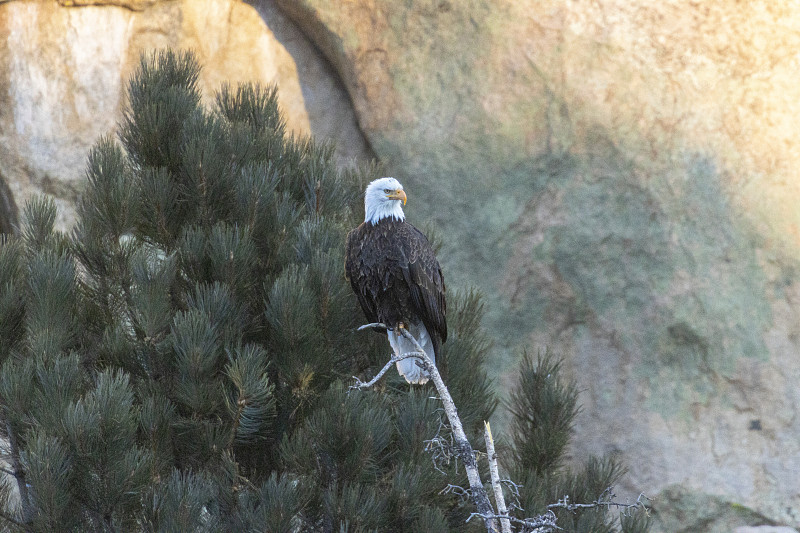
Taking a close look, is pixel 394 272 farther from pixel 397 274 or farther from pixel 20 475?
pixel 20 475

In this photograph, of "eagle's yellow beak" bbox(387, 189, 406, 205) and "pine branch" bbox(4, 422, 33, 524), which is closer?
"pine branch" bbox(4, 422, 33, 524)

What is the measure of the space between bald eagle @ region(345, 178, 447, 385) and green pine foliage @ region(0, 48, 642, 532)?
0.42 feet

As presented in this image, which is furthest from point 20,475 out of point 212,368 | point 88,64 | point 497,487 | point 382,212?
point 88,64

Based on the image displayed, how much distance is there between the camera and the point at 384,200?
335 centimetres

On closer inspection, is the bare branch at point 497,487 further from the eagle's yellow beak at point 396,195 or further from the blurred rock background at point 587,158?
the blurred rock background at point 587,158

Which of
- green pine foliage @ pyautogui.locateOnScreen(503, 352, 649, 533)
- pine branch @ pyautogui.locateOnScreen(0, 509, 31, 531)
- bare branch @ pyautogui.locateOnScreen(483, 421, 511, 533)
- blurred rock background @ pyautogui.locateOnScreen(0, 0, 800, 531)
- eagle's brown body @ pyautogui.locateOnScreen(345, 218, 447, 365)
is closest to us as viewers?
bare branch @ pyautogui.locateOnScreen(483, 421, 511, 533)

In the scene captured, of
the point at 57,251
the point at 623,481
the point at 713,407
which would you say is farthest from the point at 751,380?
the point at 57,251

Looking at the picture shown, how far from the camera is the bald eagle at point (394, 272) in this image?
3240 millimetres

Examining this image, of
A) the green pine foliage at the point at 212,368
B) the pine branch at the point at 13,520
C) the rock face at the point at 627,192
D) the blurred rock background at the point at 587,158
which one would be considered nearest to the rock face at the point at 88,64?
the blurred rock background at the point at 587,158

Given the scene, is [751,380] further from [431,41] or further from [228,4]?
[228,4]

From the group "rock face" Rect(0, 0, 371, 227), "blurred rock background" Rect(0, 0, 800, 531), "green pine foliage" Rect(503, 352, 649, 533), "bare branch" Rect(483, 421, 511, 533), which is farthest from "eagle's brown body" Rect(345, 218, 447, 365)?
"rock face" Rect(0, 0, 371, 227)

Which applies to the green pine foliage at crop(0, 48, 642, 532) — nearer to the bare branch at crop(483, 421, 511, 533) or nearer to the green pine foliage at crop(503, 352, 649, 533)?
the green pine foliage at crop(503, 352, 649, 533)

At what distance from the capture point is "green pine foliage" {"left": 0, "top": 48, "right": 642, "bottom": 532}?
9.36ft

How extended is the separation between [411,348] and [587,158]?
2.38 meters
